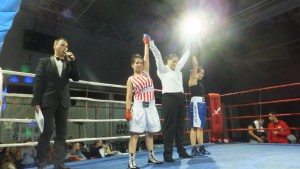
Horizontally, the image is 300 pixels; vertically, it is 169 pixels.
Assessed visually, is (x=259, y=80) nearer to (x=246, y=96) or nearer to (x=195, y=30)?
(x=246, y=96)

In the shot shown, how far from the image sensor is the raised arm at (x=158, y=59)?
2.87 metres

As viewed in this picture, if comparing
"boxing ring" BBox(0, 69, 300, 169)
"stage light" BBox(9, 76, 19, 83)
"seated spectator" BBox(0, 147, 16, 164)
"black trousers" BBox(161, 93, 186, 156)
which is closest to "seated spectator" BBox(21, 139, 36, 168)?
"seated spectator" BBox(0, 147, 16, 164)

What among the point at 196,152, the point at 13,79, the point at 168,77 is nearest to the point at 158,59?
the point at 168,77

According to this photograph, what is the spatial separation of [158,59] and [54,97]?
120 cm

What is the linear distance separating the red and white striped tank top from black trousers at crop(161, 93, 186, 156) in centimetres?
26

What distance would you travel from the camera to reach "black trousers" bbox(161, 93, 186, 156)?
2.81 metres

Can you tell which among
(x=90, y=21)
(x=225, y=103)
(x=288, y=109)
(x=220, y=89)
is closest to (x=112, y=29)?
(x=90, y=21)

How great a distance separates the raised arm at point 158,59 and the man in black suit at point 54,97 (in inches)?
35.0

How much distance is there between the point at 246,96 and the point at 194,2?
5282mm

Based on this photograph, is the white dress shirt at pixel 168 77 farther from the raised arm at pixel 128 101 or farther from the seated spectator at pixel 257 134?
the seated spectator at pixel 257 134

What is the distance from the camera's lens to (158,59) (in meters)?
2.90

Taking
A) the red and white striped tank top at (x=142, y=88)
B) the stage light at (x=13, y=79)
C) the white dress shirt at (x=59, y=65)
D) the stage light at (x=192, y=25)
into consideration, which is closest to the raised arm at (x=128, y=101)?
the red and white striped tank top at (x=142, y=88)

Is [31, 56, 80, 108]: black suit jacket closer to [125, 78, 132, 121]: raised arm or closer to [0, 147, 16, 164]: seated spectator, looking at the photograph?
[125, 78, 132, 121]: raised arm

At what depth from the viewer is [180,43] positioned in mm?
A: 9703
